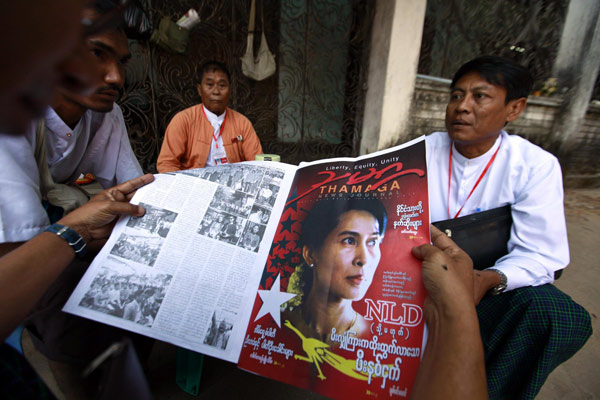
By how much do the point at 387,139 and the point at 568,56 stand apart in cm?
290

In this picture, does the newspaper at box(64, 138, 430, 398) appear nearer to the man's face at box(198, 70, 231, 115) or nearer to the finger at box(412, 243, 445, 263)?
the finger at box(412, 243, 445, 263)

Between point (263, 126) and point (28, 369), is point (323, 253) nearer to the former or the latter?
point (28, 369)

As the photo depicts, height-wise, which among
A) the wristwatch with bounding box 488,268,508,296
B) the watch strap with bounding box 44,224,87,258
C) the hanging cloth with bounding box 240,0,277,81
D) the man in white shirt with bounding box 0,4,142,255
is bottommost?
the wristwatch with bounding box 488,268,508,296

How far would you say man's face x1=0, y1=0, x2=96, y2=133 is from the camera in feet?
0.57

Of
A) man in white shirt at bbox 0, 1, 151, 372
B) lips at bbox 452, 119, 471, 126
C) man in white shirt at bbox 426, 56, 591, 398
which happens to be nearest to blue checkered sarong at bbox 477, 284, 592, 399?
man in white shirt at bbox 426, 56, 591, 398

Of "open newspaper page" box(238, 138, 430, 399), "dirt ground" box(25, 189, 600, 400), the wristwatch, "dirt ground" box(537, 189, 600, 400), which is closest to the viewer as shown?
"open newspaper page" box(238, 138, 430, 399)

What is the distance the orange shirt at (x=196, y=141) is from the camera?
1.71m

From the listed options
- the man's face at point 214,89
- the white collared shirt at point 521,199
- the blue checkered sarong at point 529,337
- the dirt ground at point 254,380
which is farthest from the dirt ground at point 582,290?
the man's face at point 214,89

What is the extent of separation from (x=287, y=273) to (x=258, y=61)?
2.98 metres

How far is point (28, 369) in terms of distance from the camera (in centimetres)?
34

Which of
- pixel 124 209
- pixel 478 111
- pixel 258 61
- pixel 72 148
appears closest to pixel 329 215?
pixel 124 209

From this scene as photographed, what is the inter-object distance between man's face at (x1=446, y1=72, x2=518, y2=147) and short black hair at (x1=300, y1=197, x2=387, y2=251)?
0.60m

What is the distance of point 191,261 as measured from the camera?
2.15ft

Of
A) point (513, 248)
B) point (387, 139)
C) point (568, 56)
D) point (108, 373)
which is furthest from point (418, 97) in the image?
point (108, 373)
